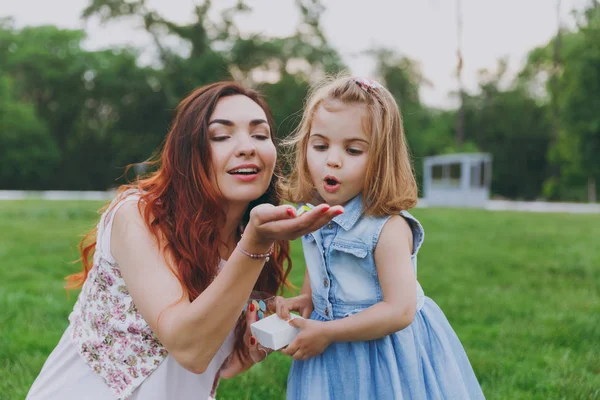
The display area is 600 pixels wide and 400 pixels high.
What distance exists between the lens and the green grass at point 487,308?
295 centimetres

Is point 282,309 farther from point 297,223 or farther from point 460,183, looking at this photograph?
point 460,183

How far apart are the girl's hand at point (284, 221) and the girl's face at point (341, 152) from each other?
1.43 ft

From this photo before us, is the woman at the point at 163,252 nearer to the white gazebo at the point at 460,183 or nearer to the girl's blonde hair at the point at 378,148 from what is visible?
the girl's blonde hair at the point at 378,148

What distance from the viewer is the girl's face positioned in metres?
1.79

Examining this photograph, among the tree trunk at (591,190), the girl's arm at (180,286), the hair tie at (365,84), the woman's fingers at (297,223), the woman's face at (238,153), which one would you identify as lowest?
the tree trunk at (591,190)

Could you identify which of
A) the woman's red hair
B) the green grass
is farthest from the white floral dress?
the green grass

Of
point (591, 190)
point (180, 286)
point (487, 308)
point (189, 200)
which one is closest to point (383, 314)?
point (180, 286)

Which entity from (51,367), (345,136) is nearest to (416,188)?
(345,136)

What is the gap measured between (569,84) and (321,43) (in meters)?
12.1

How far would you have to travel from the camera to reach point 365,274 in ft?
5.86

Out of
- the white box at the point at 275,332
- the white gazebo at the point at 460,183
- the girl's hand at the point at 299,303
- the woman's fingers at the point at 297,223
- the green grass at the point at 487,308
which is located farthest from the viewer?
the white gazebo at the point at 460,183

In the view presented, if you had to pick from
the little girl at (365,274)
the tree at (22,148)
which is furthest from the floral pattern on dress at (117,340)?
the tree at (22,148)

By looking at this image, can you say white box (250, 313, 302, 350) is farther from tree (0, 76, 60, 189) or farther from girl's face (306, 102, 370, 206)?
tree (0, 76, 60, 189)

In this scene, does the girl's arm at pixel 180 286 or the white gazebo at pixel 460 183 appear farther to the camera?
the white gazebo at pixel 460 183
